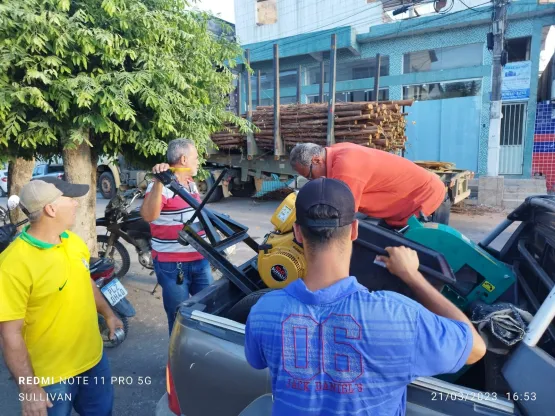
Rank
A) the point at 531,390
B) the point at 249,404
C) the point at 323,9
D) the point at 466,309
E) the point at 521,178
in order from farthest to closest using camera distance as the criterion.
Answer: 1. the point at 323,9
2. the point at 521,178
3. the point at 466,309
4. the point at 249,404
5. the point at 531,390

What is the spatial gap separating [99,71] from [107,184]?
11.8m

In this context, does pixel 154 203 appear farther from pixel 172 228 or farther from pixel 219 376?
pixel 219 376

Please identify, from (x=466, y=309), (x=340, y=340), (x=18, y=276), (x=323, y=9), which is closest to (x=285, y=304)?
(x=340, y=340)

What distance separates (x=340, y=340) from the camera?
1121 mm

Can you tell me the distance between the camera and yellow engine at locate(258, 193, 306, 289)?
2.42 m

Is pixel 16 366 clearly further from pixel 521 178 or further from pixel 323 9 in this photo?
pixel 323 9

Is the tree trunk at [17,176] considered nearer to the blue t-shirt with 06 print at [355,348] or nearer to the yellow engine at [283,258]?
the yellow engine at [283,258]

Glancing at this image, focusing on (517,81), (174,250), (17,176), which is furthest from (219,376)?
(517,81)

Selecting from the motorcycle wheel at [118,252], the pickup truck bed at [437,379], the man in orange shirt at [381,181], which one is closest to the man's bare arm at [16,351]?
the pickup truck bed at [437,379]

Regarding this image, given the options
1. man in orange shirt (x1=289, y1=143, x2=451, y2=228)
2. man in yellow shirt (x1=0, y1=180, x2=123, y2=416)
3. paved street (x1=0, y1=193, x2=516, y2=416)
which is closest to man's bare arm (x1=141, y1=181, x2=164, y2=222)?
man in yellow shirt (x1=0, y1=180, x2=123, y2=416)

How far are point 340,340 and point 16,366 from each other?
160 cm

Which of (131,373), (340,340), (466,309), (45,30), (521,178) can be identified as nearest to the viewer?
(340,340)

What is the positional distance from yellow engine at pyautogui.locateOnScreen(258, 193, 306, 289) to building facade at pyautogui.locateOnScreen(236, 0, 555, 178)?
937 cm
